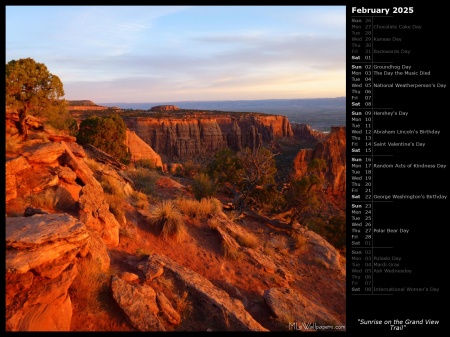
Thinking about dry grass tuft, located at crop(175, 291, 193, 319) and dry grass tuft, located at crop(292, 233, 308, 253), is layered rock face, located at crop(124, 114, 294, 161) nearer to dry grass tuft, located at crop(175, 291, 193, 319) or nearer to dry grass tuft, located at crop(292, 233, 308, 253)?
dry grass tuft, located at crop(292, 233, 308, 253)

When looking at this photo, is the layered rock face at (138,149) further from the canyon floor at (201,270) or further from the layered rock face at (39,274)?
the layered rock face at (39,274)

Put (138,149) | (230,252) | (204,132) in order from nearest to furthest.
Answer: (230,252), (138,149), (204,132)

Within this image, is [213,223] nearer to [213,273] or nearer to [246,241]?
[246,241]

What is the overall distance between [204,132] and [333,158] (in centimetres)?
3351

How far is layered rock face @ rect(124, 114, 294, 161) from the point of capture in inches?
2293

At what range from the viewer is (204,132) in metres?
65.3

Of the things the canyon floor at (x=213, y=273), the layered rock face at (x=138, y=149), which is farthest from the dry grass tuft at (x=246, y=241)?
the layered rock face at (x=138, y=149)

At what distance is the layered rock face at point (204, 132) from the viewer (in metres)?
58.2

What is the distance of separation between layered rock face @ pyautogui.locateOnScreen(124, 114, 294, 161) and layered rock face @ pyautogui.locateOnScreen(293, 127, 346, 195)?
17.9m

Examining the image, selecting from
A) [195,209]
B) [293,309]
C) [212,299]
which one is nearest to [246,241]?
[195,209]

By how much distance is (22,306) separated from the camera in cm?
363
